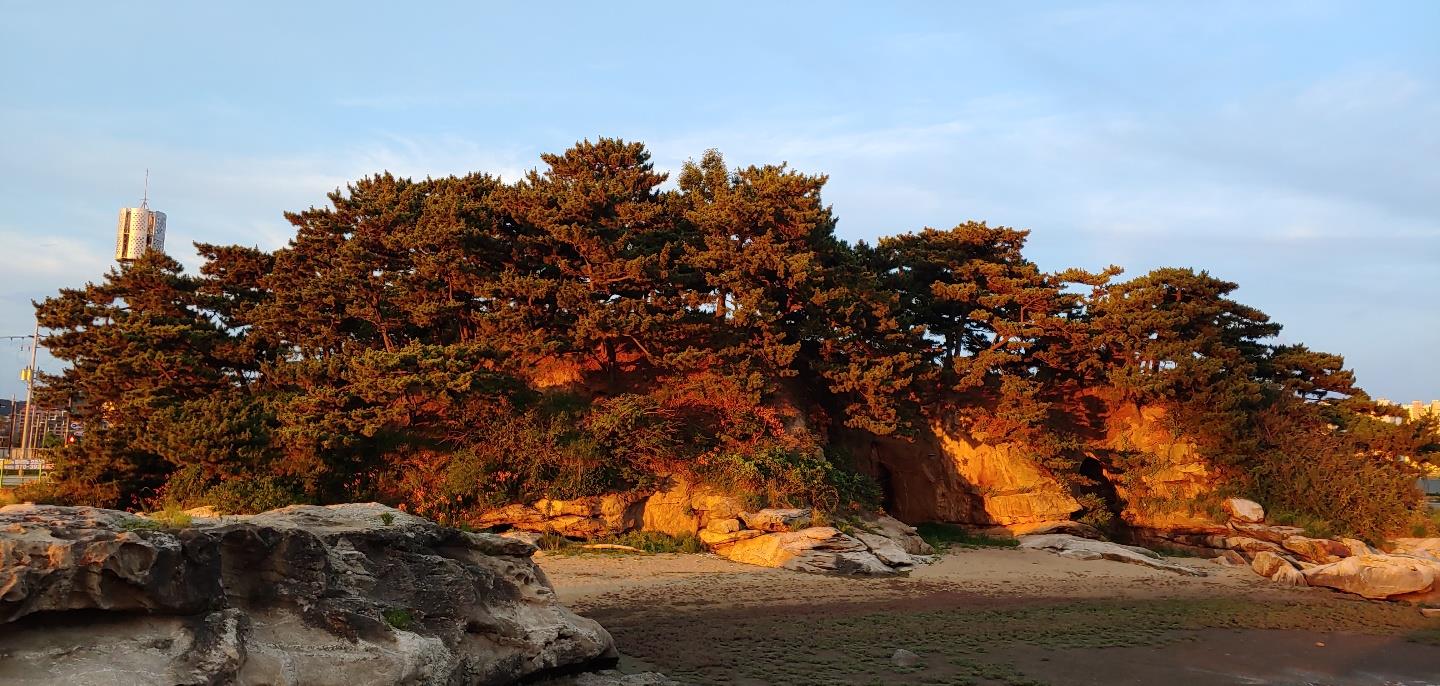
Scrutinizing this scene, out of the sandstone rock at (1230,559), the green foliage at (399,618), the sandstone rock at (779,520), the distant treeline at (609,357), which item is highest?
the distant treeline at (609,357)

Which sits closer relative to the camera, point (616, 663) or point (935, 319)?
point (616, 663)

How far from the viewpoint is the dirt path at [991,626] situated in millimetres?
10281

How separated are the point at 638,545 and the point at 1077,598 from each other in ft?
30.7

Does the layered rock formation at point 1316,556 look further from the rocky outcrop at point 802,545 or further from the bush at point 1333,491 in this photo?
the rocky outcrop at point 802,545

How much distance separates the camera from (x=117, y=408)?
19.8m

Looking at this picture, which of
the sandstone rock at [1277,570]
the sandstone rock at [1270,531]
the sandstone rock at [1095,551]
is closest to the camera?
the sandstone rock at [1277,570]

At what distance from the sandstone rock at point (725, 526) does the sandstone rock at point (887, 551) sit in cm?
281

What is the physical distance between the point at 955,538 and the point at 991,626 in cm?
1267

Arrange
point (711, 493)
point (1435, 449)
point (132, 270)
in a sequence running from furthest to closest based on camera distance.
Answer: point (1435, 449), point (132, 270), point (711, 493)

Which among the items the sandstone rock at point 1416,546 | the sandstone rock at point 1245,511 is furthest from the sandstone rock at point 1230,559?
the sandstone rock at point 1416,546

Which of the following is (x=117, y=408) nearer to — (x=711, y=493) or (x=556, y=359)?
(x=556, y=359)

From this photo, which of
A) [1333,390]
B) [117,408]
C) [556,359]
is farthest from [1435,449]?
[117,408]

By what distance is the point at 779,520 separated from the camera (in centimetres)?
1864

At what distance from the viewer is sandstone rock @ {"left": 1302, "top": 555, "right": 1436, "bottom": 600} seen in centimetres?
1653
